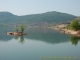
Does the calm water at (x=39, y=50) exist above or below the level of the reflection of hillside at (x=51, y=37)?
above

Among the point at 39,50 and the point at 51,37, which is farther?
the point at 51,37

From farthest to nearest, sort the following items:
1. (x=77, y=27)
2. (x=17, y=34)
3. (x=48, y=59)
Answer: (x=77, y=27)
(x=17, y=34)
(x=48, y=59)

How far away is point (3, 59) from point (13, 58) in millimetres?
1703

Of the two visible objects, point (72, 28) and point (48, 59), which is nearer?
point (48, 59)

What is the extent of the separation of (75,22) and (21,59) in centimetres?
6991

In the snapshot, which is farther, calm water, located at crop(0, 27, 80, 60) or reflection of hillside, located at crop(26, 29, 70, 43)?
reflection of hillside, located at crop(26, 29, 70, 43)

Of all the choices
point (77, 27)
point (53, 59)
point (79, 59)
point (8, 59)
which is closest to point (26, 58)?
point (8, 59)

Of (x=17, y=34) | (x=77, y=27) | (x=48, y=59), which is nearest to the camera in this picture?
(x=48, y=59)

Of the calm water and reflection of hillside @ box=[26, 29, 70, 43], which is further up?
the calm water

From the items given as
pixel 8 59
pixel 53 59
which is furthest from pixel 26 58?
pixel 53 59

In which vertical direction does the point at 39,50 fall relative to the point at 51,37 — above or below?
above

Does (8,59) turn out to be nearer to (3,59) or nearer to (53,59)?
(3,59)

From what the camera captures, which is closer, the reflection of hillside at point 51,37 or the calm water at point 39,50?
the calm water at point 39,50

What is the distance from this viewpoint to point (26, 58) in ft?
94.2
